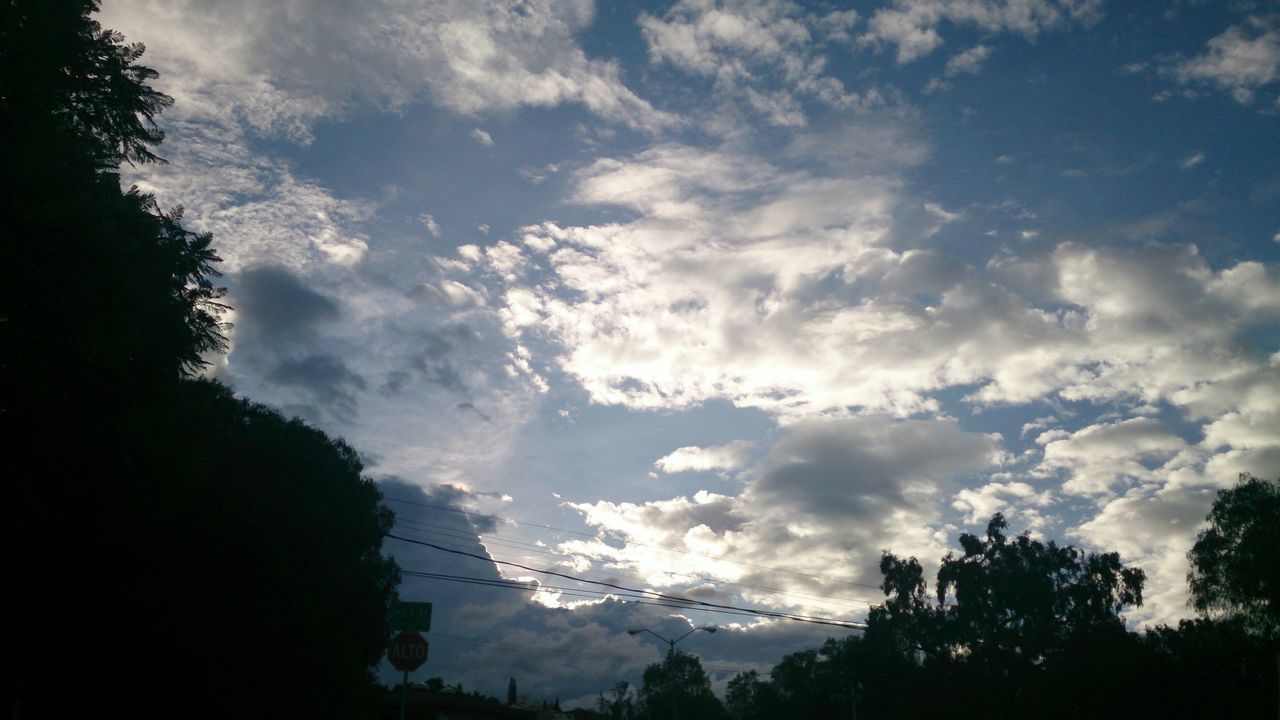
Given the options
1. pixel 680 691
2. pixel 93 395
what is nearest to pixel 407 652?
pixel 93 395

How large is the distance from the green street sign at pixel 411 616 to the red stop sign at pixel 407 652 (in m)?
1.16

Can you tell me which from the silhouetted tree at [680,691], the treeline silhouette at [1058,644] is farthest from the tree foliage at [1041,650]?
the silhouetted tree at [680,691]

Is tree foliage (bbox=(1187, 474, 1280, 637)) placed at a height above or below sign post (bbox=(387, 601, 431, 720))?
above

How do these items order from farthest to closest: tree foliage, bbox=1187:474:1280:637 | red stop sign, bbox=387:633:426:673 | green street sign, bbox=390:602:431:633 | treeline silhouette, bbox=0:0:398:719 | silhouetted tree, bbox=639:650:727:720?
1. silhouetted tree, bbox=639:650:727:720
2. tree foliage, bbox=1187:474:1280:637
3. green street sign, bbox=390:602:431:633
4. red stop sign, bbox=387:633:426:673
5. treeline silhouette, bbox=0:0:398:719

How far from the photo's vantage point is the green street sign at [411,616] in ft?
67.3

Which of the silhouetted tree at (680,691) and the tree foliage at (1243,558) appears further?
the silhouetted tree at (680,691)

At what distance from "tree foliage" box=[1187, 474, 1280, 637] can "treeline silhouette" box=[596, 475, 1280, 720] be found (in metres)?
0.06

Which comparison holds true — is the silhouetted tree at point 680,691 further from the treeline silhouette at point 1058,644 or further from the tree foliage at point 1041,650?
the tree foliage at point 1041,650

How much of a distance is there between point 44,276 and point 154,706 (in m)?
18.4

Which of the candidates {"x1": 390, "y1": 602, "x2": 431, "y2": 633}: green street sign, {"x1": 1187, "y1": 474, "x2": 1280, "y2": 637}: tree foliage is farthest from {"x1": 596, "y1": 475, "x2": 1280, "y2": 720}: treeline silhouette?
{"x1": 390, "y1": 602, "x2": 431, "y2": 633}: green street sign

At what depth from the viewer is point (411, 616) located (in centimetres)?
2070

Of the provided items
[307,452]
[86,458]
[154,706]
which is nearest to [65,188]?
[86,458]

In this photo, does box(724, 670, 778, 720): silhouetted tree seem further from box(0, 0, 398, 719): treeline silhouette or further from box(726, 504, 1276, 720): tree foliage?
box(0, 0, 398, 719): treeline silhouette

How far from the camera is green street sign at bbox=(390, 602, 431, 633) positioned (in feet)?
67.3
